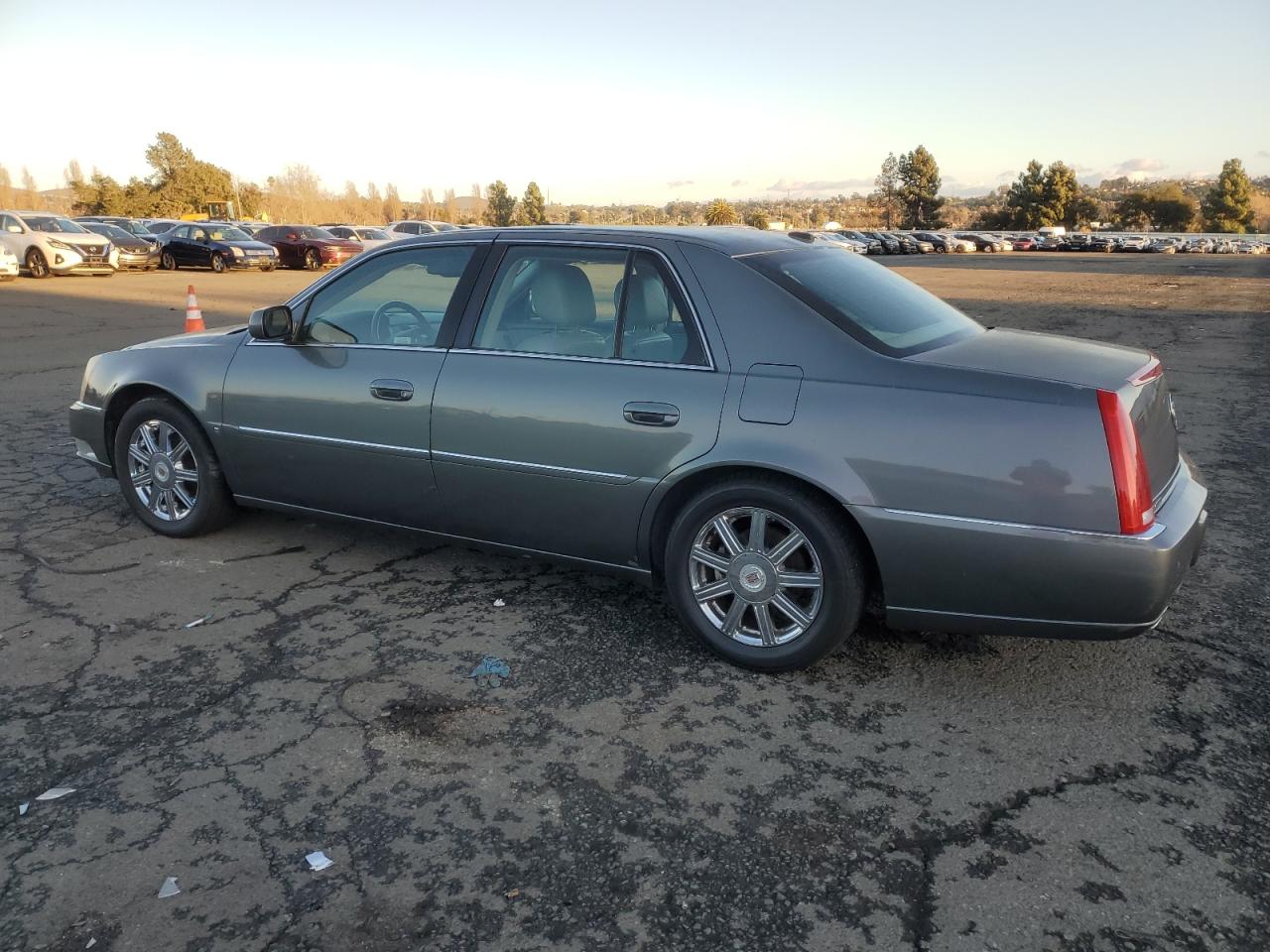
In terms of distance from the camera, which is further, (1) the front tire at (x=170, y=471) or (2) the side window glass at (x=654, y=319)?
(1) the front tire at (x=170, y=471)

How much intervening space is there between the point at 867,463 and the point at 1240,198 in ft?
390

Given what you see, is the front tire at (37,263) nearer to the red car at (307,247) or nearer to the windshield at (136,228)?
the red car at (307,247)

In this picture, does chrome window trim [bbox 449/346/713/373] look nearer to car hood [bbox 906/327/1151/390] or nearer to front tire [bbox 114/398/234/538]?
car hood [bbox 906/327/1151/390]

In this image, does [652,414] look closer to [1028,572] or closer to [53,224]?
[1028,572]

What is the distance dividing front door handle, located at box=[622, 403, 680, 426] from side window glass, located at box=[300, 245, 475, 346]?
1.11 meters

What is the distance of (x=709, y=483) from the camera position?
11.6ft

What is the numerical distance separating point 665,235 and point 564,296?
1.64 feet

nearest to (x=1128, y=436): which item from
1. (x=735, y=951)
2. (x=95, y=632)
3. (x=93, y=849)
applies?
(x=735, y=951)

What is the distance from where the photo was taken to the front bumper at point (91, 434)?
514 cm

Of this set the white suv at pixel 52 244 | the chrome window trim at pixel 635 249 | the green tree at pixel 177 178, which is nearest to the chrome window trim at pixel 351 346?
the chrome window trim at pixel 635 249

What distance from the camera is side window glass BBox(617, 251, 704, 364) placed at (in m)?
3.61

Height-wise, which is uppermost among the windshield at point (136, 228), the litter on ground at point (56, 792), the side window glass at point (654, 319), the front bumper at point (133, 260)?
the windshield at point (136, 228)

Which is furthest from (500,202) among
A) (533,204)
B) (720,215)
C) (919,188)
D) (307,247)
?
(307,247)

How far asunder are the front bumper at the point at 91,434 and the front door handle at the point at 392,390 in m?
1.92
